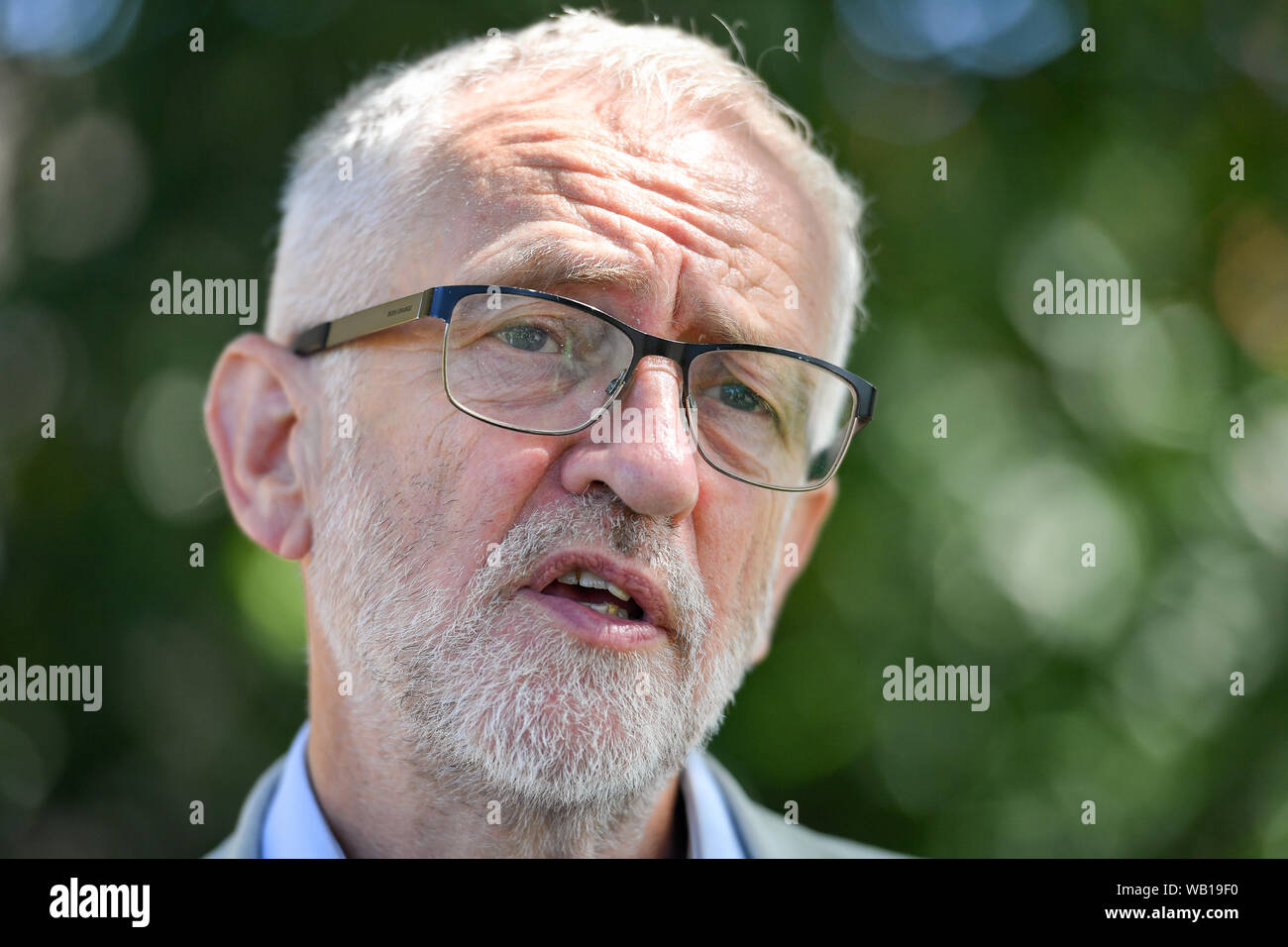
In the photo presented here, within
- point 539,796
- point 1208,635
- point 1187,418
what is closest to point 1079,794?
point 1208,635

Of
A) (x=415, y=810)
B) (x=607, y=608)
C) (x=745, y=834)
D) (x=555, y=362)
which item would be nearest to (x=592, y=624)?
(x=607, y=608)

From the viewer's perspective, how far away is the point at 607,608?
5.26ft

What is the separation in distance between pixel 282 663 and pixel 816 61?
8.20 ft

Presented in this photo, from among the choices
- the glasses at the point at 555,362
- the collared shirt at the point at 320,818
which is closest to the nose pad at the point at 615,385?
the glasses at the point at 555,362

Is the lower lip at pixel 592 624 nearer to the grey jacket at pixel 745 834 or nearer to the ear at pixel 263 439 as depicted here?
the ear at pixel 263 439

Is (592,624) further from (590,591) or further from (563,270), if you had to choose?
(563,270)

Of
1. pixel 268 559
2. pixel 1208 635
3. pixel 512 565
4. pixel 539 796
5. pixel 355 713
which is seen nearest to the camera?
pixel 512 565

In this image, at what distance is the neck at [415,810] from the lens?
1752 millimetres

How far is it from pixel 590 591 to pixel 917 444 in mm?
1993

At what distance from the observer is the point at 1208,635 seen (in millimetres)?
3246

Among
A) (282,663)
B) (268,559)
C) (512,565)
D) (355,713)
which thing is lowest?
(282,663)

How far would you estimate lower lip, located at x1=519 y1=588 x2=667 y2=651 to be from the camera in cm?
156

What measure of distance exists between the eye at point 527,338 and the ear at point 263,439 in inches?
19.4
